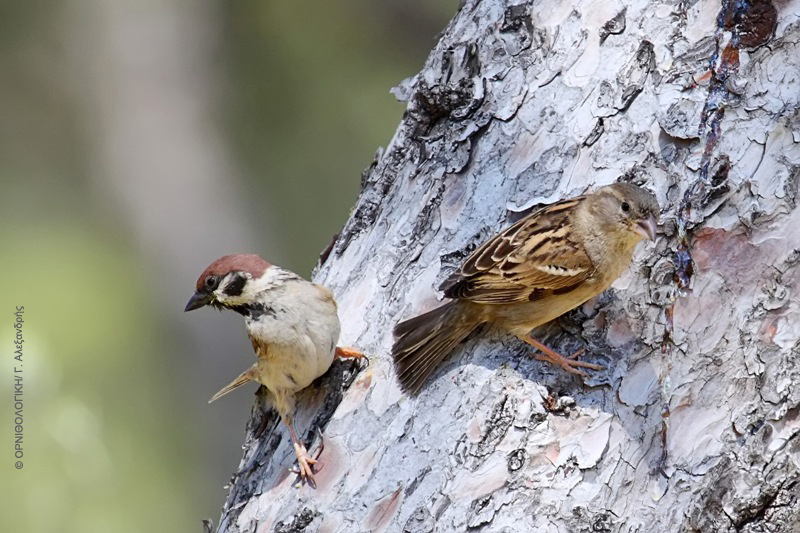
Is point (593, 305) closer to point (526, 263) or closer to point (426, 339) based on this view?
point (526, 263)

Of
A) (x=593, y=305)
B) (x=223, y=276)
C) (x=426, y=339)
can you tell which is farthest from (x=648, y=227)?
(x=223, y=276)

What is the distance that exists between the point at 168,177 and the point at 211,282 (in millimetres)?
3925

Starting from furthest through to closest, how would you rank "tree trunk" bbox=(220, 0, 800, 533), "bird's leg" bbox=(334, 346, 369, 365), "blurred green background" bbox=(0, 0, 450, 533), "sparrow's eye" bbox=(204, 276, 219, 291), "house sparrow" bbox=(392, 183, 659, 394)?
"blurred green background" bbox=(0, 0, 450, 533), "sparrow's eye" bbox=(204, 276, 219, 291), "bird's leg" bbox=(334, 346, 369, 365), "house sparrow" bbox=(392, 183, 659, 394), "tree trunk" bbox=(220, 0, 800, 533)

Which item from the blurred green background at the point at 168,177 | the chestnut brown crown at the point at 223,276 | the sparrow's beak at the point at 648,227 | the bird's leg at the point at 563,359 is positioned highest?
the blurred green background at the point at 168,177

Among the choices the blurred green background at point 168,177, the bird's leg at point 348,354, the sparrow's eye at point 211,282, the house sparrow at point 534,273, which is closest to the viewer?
the house sparrow at point 534,273

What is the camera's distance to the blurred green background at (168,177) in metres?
6.04

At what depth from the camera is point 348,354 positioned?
249 cm

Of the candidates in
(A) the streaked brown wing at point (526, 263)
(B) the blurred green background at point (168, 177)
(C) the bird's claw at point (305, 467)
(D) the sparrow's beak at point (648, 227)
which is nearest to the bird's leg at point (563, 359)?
(A) the streaked brown wing at point (526, 263)

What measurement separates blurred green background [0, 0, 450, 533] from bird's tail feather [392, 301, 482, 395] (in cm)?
335

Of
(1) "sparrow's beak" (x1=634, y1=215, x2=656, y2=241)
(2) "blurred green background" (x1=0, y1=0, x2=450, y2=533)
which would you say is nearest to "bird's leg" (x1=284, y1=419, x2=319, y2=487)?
(1) "sparrow's beak" (x1=634, y1=215, x2=656, y2=241)

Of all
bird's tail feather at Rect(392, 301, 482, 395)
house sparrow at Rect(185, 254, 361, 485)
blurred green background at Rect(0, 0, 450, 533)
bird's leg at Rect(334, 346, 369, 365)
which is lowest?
bird's tail feather at Rect(392, 301, 482, 395)

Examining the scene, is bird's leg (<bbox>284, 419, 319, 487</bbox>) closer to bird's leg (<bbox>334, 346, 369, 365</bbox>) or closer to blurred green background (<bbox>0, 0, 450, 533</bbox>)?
bird's leg (<bbox>334, 346, 369, 365</bbox>)

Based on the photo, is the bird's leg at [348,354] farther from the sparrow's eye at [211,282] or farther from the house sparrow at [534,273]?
the sparrow's eye at [211,282]

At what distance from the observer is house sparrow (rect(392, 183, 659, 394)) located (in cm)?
227
